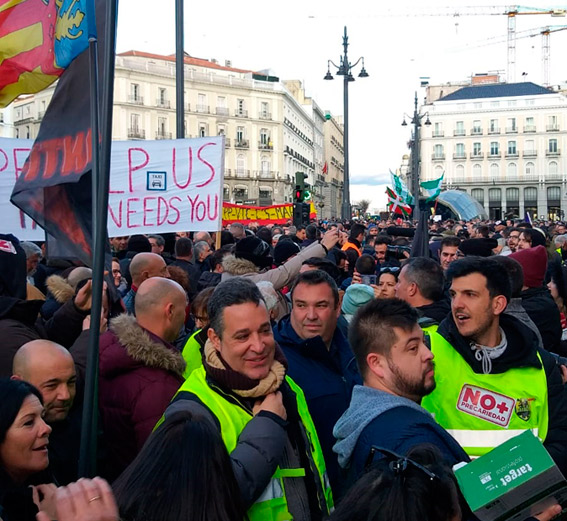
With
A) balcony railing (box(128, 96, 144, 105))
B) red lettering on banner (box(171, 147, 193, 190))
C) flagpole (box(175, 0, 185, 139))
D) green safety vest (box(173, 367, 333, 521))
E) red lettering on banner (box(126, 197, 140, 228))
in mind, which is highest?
balcony railing (box(128, 96, 144, 105))

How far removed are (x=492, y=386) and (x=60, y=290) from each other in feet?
9.93

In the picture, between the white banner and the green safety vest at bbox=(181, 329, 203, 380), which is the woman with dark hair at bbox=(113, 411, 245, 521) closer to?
the green safety vest at bbox=(181, 329, 203, 380)

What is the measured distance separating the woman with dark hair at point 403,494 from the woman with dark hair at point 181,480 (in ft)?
1.12

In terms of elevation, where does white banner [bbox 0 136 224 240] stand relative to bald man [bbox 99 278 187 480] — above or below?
above

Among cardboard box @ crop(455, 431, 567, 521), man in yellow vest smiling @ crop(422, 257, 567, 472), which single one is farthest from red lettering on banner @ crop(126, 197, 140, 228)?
cardboard box @ crop(455, 431, 567, 521)

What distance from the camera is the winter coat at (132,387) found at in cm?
315

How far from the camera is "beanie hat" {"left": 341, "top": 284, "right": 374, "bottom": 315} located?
15.9 ft

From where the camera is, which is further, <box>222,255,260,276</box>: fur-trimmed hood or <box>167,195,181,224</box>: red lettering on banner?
→ <box>167,195,181,224</box>: red lettering on banner

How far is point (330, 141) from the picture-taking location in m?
107

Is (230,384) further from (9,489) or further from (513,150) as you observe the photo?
(513,150)

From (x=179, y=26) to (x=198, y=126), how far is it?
5420 cm

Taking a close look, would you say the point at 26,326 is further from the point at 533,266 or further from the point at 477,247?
the point at 477,247

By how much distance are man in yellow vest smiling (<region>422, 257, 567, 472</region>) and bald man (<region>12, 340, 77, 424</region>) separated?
1.61 m

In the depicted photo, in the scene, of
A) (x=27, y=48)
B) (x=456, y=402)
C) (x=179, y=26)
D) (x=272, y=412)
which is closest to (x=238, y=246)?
(x=27, y=48)
